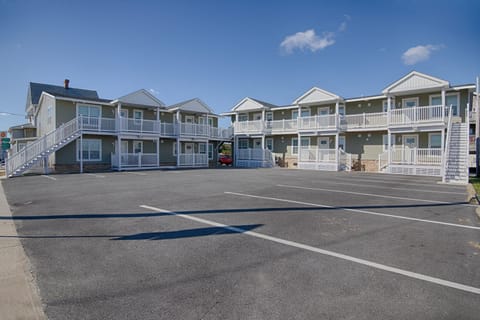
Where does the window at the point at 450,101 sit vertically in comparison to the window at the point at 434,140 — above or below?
above

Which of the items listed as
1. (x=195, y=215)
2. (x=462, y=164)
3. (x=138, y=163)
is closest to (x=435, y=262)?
(x=195, y=215)

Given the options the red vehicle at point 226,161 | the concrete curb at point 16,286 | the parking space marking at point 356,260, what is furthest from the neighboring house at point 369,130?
the concrete curb at point 16,286

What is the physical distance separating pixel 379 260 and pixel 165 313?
10.2ft

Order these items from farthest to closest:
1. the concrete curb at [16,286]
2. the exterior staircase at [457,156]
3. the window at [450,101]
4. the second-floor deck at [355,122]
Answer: the window at [450,101] → the second-floor deck at [355,122] → the exterior staircase at [457,156] → the concrete curb at [16,286]

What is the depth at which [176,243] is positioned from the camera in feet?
15.6

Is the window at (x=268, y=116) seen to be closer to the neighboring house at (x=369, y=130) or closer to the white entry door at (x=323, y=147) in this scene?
the neighboring house at (x=369, y=130)

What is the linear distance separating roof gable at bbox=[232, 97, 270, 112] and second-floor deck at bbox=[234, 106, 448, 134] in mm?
1612

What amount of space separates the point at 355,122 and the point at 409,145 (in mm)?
4309

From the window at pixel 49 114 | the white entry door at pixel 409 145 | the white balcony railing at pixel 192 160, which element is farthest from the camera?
the white balcony railing at pixel 192 160

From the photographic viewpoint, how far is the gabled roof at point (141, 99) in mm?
22641

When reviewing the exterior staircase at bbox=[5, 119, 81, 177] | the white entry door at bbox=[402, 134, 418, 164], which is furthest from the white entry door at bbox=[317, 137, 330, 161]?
the exterior staircase at bbox=[5, 119, 81, 177]

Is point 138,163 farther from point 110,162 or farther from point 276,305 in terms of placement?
point 276,305

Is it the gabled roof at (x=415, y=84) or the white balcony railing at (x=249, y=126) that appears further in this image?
the white balcony railing at (x=249, y=126)

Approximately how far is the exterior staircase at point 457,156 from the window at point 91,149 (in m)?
23.6
